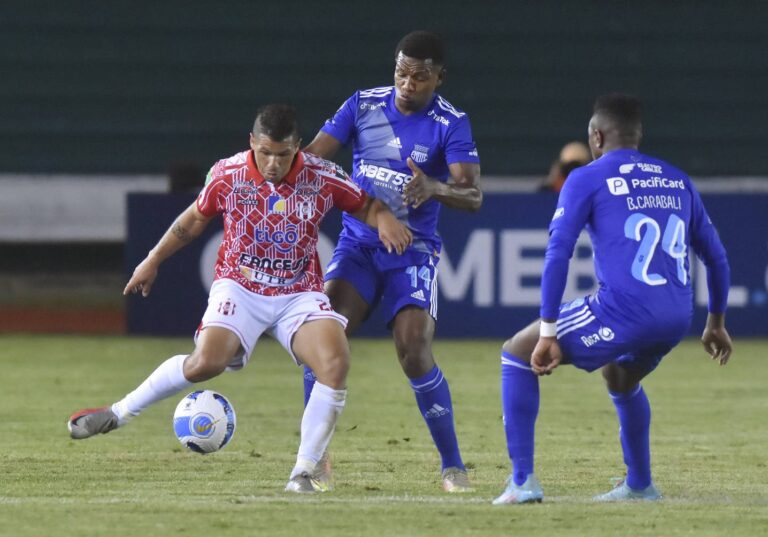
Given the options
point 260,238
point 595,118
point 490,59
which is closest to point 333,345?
point 260,238

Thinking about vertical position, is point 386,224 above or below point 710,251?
below

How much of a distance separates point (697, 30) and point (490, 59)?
7.52ft

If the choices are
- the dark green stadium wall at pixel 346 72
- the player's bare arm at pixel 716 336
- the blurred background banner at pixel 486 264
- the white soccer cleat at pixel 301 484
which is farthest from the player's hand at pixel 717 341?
the dark green stadium wall at pixel 346 72

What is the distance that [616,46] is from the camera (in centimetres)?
1712

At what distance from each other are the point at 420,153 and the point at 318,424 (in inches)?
58.4

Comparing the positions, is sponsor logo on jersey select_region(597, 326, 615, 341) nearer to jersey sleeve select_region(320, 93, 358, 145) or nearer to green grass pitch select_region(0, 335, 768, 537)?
green grass pitch select_region(0, 335, 768, 537)

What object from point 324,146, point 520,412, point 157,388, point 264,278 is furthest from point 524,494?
point 324,146

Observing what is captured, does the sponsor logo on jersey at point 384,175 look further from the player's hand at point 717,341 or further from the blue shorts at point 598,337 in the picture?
the player's hand at point 717,341

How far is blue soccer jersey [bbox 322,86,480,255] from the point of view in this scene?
7.38m

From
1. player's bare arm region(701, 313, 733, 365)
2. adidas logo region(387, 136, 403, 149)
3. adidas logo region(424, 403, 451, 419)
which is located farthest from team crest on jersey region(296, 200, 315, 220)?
player's bare arm region(701, 313, 733, 365)

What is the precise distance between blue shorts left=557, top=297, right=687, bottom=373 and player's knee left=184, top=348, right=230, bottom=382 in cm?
150

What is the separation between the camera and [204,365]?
6.70 meters

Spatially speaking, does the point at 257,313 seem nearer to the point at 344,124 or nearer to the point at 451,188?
the point at 451,188

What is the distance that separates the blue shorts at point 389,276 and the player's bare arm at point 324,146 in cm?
44
